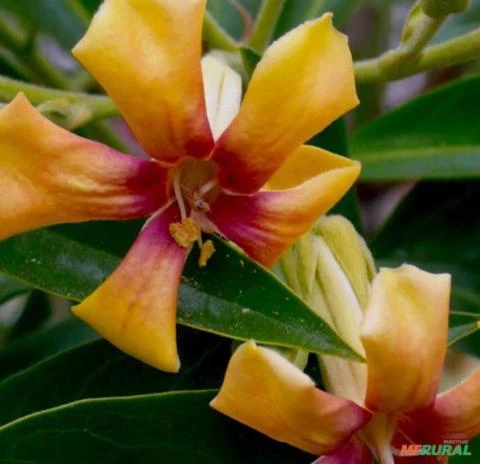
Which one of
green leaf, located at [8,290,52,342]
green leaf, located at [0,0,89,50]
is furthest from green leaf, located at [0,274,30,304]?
green leaf, located at [0,0,89,50]

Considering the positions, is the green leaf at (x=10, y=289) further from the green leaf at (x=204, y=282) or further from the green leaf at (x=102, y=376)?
the green leaf at (x=204, y=282)

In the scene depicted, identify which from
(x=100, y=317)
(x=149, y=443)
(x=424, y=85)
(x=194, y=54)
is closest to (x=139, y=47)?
(x=194, y=54)

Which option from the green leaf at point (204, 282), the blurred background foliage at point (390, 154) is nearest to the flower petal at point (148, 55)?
the green leaf at point (204, 282)

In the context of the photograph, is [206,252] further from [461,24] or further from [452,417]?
[461,24]

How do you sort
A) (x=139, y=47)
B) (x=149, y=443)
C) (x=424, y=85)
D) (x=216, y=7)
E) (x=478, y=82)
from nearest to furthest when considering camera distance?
(x=139, y=47)
(x=149, y=443)
(x=478, y=82)
(x=216, y=7)
(x=424, y=85)

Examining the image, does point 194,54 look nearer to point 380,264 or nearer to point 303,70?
point 303,70

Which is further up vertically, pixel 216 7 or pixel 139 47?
pixel 216 7

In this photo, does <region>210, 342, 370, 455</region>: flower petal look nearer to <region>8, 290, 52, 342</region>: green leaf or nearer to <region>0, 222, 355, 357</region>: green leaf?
<region>0, 222, 355, 357</region>: green leaf
